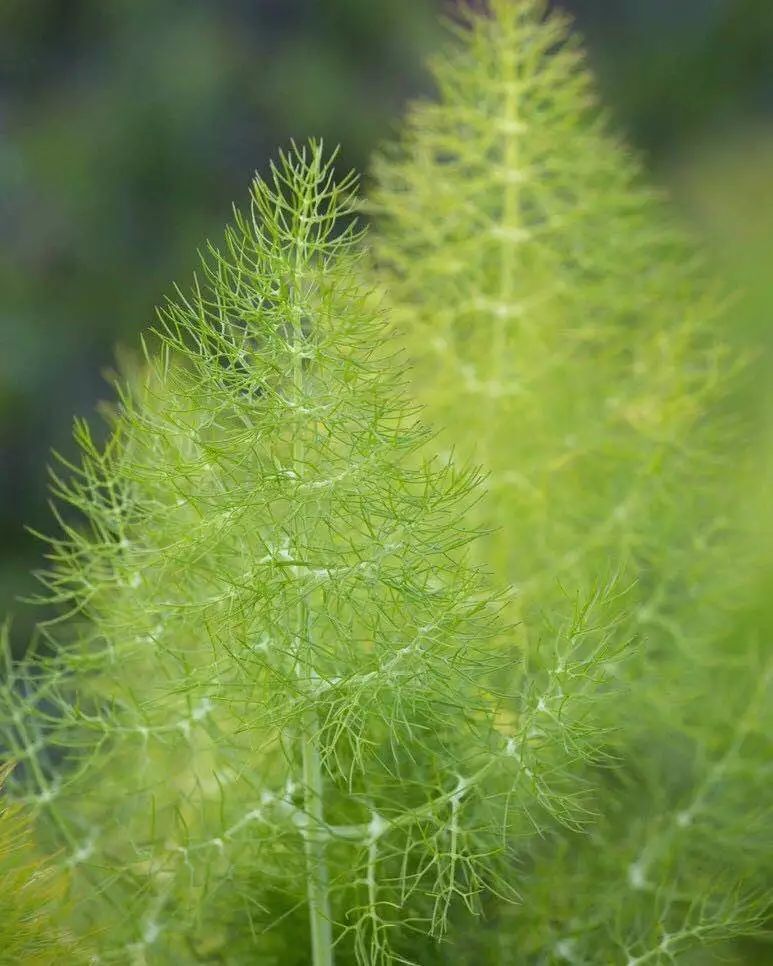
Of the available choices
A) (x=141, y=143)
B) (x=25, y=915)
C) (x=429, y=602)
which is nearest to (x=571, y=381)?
(x=429, y=602)

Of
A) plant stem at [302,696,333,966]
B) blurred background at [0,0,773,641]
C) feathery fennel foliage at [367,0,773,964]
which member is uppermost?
blurred background at [0,0,773,641]

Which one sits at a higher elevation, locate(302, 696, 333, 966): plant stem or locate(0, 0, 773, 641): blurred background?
locate(0, 0, 773, 641): blurred background

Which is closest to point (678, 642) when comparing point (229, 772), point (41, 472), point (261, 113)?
point (229, 772)

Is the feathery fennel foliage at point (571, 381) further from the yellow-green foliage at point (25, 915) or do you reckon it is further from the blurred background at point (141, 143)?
the blurred background at point (141, 143)

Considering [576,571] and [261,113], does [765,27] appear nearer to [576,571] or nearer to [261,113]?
[261,113]

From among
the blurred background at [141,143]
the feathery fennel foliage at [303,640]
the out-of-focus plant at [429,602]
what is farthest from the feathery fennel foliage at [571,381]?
the blurred background at [141,143]

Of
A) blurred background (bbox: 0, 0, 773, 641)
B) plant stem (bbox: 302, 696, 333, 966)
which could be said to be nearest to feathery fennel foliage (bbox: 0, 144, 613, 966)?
plant stem (bbox: 302, 696, 333, 966)

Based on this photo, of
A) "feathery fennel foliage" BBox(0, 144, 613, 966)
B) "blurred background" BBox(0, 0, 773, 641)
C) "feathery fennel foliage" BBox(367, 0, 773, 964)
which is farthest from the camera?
"blurred background" BBox(0, 0, 773, 641)

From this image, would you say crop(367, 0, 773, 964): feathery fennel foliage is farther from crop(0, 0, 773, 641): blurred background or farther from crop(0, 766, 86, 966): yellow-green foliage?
crop(0, 0, 773, 641): blurred background
